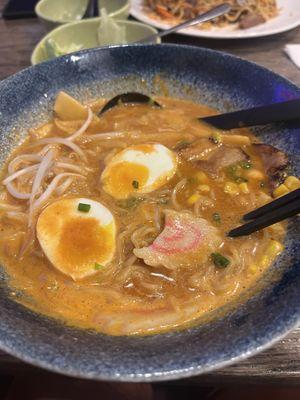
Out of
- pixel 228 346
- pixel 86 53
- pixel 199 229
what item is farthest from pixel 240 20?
pixel 228 346

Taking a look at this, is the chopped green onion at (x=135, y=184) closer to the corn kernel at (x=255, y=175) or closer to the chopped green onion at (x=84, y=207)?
the chopped green onion at (x=84, y=207)

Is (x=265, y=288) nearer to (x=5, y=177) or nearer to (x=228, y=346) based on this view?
(x=228, y=346)

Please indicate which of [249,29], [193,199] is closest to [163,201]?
[193,199]

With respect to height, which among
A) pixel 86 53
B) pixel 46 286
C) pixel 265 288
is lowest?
pixel 46 286

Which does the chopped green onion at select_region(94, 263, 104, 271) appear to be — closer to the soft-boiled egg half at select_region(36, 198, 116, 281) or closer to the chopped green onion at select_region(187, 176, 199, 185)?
the soft-boiled egg half at select_region(36, 198, 116, 281)

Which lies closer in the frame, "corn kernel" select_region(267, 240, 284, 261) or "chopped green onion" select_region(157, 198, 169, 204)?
"corn kernel" select_region(267, 240, 284, 261)

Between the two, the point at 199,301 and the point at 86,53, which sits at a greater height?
the point at 86,53

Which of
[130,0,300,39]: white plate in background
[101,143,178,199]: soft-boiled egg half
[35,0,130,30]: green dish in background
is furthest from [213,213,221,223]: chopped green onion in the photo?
[35,0,130,30]: green dish in background
